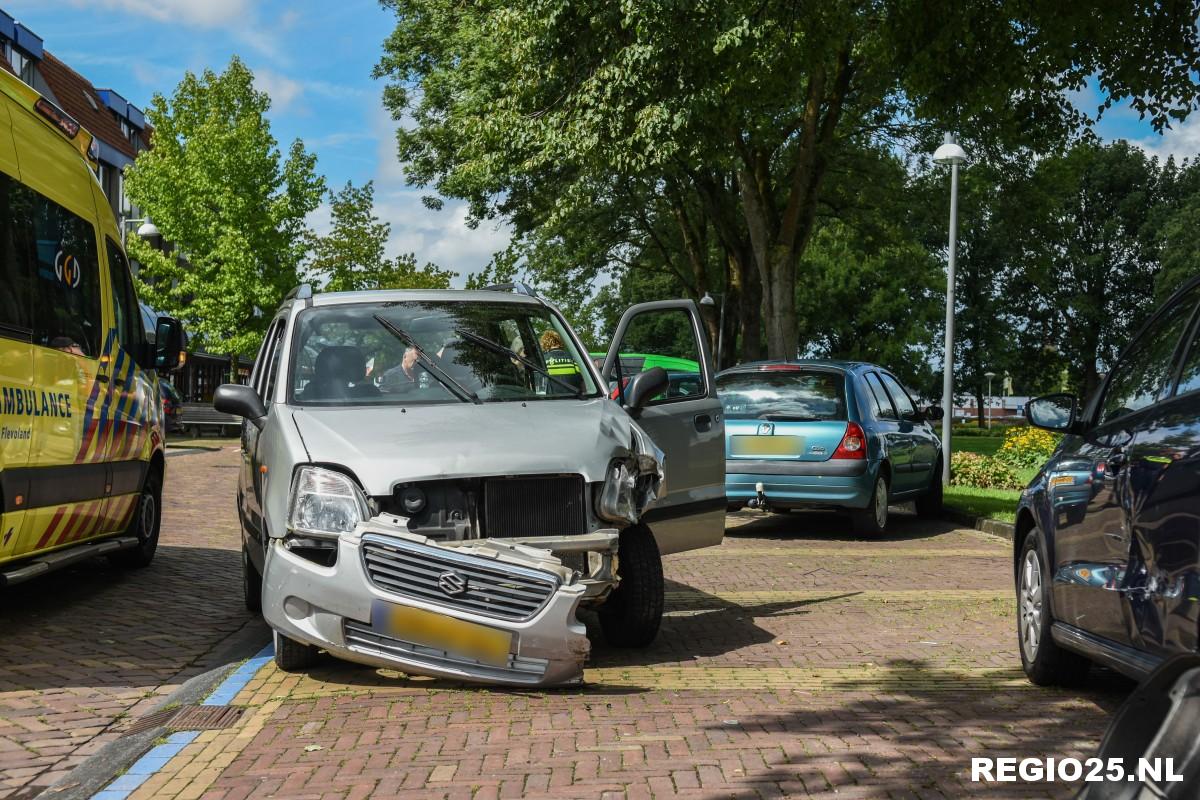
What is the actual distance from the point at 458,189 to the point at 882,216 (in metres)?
9.58

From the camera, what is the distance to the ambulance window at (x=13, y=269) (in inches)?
277

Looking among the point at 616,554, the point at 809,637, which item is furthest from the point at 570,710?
the point at 809,637

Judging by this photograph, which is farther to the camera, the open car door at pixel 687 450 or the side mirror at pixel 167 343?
the side mirror at pixel 167 343

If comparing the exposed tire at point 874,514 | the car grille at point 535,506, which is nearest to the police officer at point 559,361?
the car grille at point 535,506

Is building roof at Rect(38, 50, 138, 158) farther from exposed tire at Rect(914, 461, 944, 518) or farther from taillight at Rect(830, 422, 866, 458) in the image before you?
taillight at Rect(830, 422, 866, 458)

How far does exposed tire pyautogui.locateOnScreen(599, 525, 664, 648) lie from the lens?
696 cm

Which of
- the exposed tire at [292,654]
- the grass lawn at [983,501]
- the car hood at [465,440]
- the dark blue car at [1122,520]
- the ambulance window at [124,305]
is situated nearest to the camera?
the dark blue car at [1122,520]

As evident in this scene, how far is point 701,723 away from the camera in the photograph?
5426 millimetres

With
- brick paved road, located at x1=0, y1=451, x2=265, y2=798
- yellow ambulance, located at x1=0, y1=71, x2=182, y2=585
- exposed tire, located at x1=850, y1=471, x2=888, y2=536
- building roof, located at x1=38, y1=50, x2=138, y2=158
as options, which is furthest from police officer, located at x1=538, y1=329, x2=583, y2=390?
building roof, located at x1=38, y1=50, x2=138, y2=158

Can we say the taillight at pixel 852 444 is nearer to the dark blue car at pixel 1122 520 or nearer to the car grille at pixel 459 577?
the dark blue car at pixel 1122 520

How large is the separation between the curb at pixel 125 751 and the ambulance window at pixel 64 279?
85.4 inches

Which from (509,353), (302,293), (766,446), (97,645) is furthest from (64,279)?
(766,446)

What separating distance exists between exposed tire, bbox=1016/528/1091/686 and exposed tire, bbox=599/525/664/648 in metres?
1.77

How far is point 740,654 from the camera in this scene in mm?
7086
